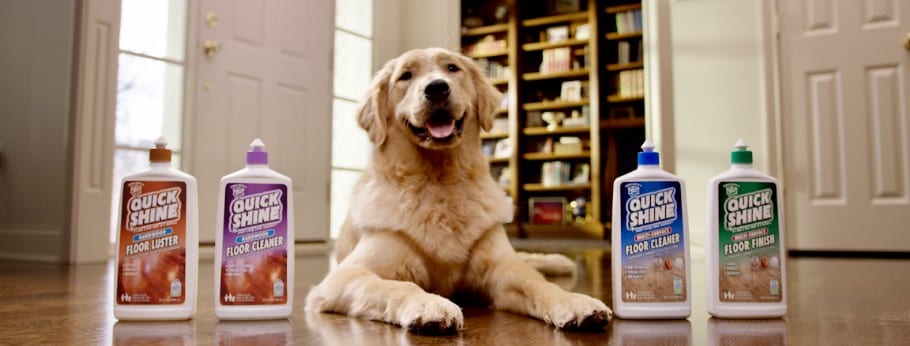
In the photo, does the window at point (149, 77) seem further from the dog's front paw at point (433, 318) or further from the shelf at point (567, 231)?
the shelf at point (567, 231)

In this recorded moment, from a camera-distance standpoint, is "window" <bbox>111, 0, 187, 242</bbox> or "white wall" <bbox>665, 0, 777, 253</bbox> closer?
"window" <bbox>111, 0, 187, 242</bbox>

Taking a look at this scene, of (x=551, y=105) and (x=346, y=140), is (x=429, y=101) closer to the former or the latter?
(x=346, y=140)

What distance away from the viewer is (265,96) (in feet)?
13.0

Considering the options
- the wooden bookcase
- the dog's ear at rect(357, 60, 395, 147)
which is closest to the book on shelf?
the wooden bookcase

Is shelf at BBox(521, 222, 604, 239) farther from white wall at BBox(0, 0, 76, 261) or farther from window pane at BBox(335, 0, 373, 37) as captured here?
white wall at BBox(0, 0, 76, 261)

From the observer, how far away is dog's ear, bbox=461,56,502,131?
168cm

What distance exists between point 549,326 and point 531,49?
6.02 meters

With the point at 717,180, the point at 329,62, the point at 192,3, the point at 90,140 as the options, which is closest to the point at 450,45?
the point at 329,62

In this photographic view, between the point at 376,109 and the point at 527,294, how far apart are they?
1.96ft

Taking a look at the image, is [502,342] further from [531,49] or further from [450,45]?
[531,49]

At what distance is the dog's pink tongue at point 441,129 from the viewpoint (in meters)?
1.51

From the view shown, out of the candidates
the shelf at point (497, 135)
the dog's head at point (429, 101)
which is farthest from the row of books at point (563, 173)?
the dog's head at point (429, 101)

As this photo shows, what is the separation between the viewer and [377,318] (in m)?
1.25

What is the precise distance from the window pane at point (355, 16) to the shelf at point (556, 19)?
7.58 ft
